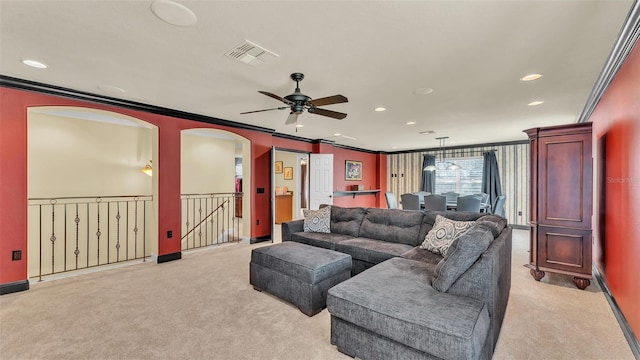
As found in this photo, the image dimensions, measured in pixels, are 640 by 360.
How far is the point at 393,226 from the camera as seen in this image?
3650mm

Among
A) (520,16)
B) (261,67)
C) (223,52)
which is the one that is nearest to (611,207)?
(520,16)

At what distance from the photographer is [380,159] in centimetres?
1002

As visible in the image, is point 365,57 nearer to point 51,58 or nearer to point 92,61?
point 92,61

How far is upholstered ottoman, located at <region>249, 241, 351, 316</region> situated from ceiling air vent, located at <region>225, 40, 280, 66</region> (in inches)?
78.7

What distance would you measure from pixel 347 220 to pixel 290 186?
4529 millimetres

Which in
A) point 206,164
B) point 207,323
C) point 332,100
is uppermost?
point 332,100

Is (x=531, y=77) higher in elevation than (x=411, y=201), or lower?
higher

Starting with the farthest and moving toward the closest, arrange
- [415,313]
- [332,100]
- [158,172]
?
1. [158,172]
2. [332,100]
3. [415,313]

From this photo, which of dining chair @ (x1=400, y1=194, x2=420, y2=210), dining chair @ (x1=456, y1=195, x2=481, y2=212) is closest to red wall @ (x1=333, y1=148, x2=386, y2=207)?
dining chair @ (x1=400, y1=194, x2=420, y2=210)

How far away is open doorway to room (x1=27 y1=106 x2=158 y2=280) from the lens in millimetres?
4590

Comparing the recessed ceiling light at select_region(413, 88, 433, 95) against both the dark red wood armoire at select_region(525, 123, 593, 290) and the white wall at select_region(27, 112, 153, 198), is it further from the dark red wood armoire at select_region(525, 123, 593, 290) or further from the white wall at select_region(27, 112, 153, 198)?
the white wall at select_region(27, 112, 153, 198)

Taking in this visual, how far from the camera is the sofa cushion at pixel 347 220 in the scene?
3961 mm

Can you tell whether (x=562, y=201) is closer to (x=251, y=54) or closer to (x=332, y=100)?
(x=332, y=100)

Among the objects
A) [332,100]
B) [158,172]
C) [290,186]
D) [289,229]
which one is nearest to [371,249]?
[289,229]
